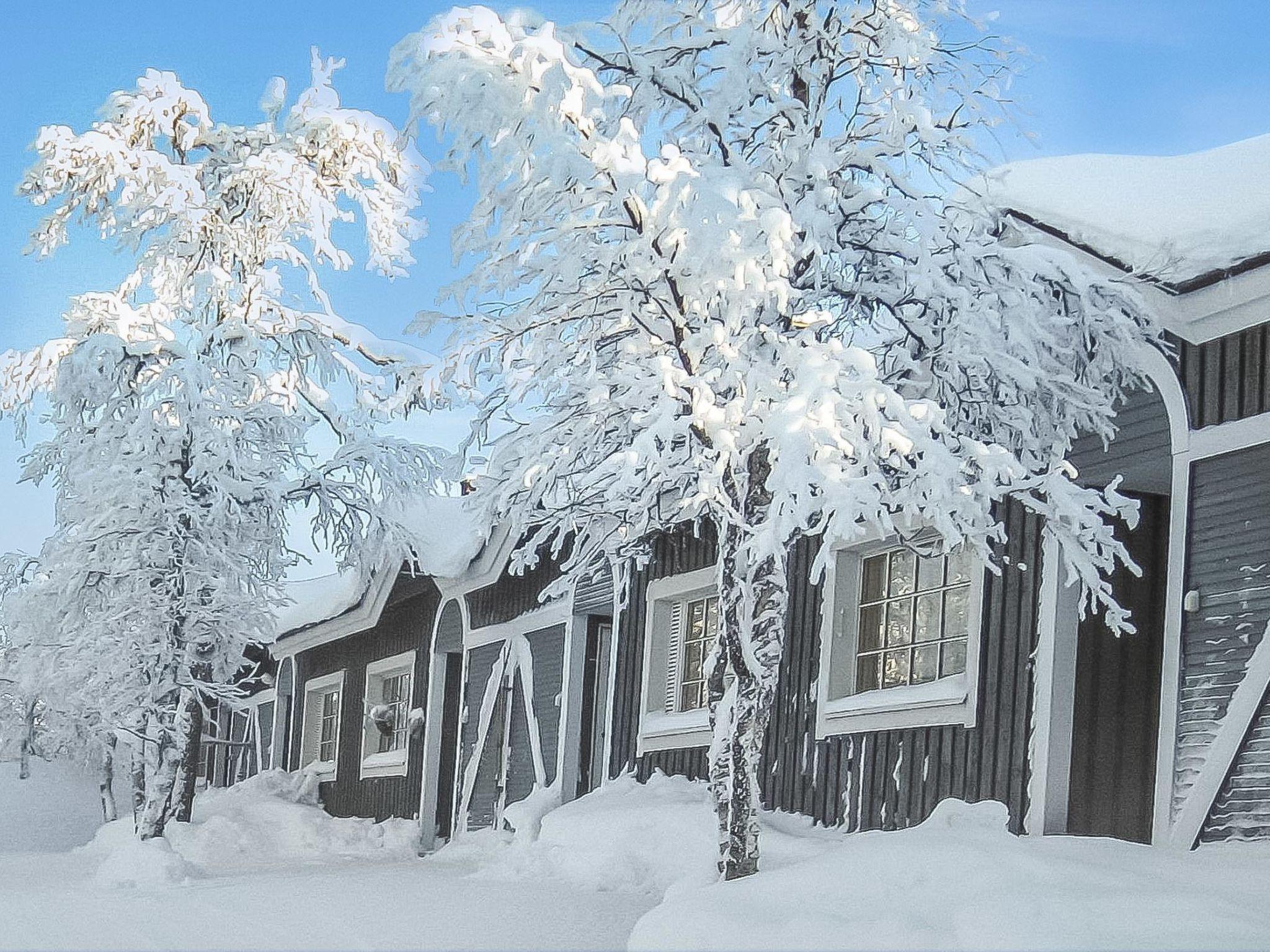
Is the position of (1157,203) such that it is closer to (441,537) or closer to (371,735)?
(441,537)

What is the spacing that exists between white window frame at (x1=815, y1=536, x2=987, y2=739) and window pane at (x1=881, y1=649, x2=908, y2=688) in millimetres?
68

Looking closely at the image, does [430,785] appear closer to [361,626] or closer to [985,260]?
[361,626]

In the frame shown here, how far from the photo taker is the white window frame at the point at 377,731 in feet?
56.3

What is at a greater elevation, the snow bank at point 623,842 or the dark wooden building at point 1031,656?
the dark wooden building at point 1031,656

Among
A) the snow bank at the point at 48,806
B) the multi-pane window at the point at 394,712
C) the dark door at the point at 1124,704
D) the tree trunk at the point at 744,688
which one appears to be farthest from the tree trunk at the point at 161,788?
the snow bank at the point at 48,806

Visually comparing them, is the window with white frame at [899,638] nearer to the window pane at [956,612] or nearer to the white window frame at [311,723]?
the window pane at [956,612]

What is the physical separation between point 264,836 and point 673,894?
10.5 m

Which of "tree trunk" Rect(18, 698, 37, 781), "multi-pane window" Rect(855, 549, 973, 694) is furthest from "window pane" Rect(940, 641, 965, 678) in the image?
"tree trunk" Rect(18, 698, 37, 781)

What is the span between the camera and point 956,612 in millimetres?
8797

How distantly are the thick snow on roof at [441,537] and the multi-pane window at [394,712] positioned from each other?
2.18 meters

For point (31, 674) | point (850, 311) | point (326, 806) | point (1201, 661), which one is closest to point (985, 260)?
point (850, 311)

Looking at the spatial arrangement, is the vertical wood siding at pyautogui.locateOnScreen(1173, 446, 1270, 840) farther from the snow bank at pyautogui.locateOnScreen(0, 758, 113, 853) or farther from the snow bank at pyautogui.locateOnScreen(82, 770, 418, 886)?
the snow bank at pyautogui.locateOnScreen(0, 758, 113, 853)

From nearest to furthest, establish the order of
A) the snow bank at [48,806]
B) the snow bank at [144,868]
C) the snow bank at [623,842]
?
1. the snow bank at [623,842]
2. the snow bank at [144,868]
3. the snow bank at [48,806]

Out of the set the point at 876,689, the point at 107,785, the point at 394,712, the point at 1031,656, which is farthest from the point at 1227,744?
the point at 107,785
